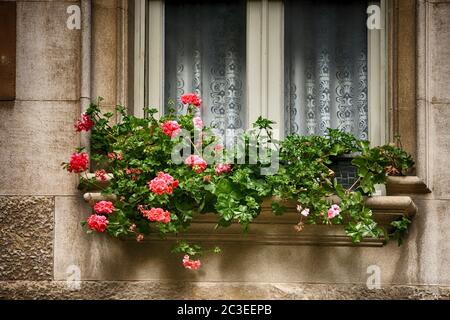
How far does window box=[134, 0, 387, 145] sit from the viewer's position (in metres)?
8.69

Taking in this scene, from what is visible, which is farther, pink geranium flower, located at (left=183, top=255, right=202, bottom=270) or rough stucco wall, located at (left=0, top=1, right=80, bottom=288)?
rough stucco wall, located at (left=0, top=1, right=80, bottom=288)

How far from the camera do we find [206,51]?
884 centimetres

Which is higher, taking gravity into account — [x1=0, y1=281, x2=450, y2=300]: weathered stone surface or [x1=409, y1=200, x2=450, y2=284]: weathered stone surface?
[x1=409, y1=200, x2=450, y2=284]: weathered stone surface

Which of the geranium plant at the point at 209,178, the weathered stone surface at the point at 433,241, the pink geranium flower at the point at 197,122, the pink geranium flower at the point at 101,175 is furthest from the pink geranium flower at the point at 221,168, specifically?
the weathered stone surface at the point at 433,241

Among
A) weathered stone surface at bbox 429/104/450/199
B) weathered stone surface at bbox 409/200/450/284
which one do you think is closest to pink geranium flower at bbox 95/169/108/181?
weathered stone surface at bbox 409/200/450/284

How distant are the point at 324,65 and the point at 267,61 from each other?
465 mm

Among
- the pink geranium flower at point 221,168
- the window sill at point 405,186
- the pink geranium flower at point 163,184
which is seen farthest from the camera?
the window sill at point 405,186

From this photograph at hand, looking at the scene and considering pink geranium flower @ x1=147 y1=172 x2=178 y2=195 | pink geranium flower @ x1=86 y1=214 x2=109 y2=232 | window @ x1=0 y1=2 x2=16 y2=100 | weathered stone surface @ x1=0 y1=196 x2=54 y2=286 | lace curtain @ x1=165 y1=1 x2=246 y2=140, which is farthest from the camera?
lace curtain @ x1=165 y1=1 x2=246 y2=140

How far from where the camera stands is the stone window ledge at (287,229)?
26.2 ft

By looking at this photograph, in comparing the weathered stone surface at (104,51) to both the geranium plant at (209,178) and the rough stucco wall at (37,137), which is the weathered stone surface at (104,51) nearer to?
the rough stucco wall at (37,137)

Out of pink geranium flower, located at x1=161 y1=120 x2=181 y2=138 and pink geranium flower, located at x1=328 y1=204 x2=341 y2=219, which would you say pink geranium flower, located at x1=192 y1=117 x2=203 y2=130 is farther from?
pink geranium flower, located at x1=328 y1=204 x2=341 y2=219

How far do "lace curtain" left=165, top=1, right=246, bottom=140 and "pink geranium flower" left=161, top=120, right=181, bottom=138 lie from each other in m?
0.90

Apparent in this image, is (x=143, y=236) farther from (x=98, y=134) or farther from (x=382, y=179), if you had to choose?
(x=382, y=179)

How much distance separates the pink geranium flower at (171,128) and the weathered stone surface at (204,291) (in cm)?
115
